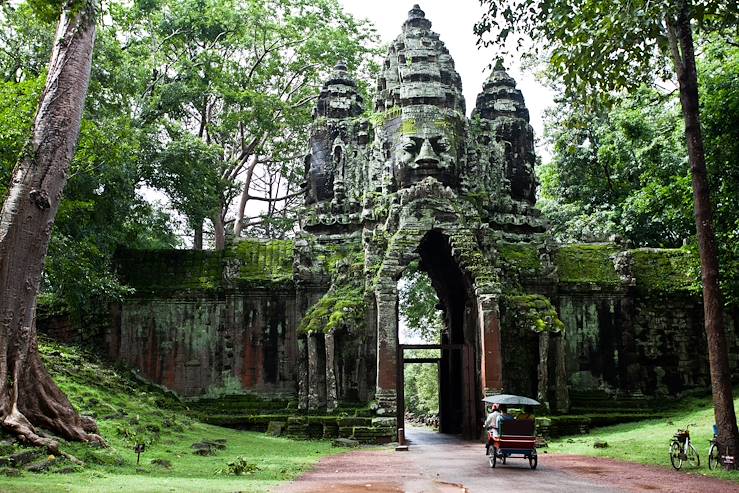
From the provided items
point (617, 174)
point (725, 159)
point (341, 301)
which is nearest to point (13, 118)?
point (341, 301)

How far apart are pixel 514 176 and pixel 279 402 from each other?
10444 millimetres

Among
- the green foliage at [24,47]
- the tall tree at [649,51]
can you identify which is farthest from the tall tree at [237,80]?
the tall tree at [649,51]

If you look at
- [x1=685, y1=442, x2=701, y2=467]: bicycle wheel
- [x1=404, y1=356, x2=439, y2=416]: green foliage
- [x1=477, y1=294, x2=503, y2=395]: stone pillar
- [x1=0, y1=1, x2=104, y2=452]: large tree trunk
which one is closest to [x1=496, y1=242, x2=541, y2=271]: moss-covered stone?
[x1=477, y1=294, x2=503, y2=395]: stone pillar

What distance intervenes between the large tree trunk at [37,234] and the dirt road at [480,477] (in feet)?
12.4

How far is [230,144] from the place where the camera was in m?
33.3

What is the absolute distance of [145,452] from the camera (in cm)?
1214

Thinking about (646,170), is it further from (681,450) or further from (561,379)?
(681,450)

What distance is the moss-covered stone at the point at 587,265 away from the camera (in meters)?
22.0

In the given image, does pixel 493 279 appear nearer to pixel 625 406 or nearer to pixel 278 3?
pixel 625 406

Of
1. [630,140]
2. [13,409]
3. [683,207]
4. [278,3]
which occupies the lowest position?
[13,409]

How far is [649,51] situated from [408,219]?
8526 millimetres

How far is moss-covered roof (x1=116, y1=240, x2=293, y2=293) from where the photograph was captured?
2200 cm

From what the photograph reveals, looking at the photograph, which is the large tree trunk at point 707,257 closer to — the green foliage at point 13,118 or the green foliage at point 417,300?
the green foliage at point 13,118

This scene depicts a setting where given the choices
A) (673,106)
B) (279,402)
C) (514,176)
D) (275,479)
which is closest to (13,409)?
(275,479)
